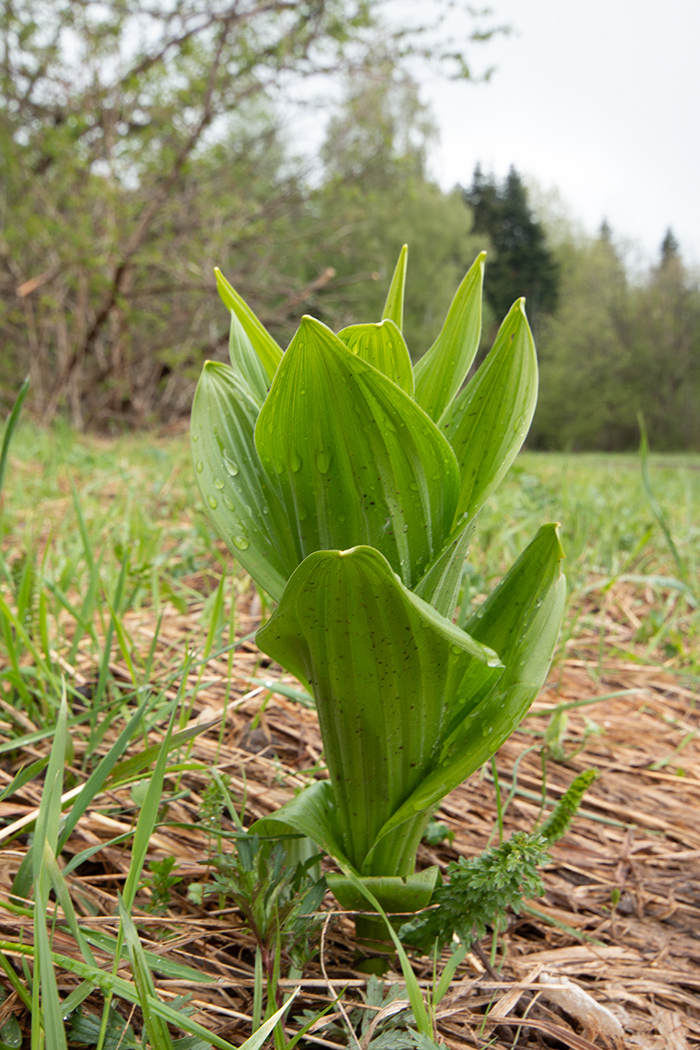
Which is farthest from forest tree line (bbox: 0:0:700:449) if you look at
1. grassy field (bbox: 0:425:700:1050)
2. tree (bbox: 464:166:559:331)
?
tree (bbox: 464:166:559:331)

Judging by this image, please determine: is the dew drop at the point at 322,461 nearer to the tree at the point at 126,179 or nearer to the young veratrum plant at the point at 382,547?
the young veratrum plant at the point at 382,547

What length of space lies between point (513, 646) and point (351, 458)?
0.29m

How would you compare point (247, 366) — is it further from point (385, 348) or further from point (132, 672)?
point (132, 672)

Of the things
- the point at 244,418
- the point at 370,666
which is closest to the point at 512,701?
the point at 370,666

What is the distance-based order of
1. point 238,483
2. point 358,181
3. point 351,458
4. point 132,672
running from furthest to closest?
point 358,181
point 132,672
point 238,483
point 351,458

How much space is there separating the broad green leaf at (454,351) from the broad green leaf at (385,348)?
0.05m

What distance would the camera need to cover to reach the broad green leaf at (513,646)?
2.19 ft

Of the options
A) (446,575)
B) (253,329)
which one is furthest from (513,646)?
(253,329)

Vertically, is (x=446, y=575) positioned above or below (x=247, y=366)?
below

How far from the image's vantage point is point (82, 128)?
5.71 metres

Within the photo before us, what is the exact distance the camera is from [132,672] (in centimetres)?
111

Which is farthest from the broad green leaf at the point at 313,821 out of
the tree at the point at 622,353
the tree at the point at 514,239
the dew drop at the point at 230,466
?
the tree at the point at 514,239

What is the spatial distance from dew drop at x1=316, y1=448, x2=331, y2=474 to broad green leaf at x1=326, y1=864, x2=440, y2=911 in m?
0.44

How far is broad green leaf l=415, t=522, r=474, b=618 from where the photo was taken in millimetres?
680
